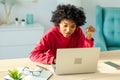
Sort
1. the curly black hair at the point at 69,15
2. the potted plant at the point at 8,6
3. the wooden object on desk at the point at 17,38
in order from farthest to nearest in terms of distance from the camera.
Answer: the potted plant at the point at 8,6 → the wooden object on desk at the point at 17,38 → the curly black hair at the point at 69,15

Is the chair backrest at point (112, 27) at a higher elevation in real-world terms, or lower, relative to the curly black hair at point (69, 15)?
lower

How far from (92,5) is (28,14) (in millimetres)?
1048

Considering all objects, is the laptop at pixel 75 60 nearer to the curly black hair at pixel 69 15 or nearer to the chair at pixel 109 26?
the curly black hair at pixel 69 15

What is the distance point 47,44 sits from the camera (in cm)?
190

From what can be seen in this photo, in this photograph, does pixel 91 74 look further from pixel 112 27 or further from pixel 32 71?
pixel 112 27

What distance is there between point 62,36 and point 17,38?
1455 mm

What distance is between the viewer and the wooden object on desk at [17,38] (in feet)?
10.7

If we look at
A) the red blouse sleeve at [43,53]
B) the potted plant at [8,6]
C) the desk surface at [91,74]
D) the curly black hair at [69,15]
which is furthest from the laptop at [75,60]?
the potted plant at [8,6]

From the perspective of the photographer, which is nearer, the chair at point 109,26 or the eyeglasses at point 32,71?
the eyeglasses at point 32,71

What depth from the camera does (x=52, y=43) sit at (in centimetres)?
195

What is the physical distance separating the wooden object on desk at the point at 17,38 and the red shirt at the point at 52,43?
1318 mm

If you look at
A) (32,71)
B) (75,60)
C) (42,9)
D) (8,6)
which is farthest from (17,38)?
(75,60)

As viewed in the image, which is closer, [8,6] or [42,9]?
[8,6]

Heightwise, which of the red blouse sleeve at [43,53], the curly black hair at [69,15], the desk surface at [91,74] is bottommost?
the desk surface at [91,74]
